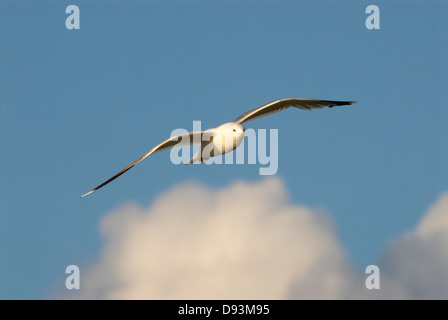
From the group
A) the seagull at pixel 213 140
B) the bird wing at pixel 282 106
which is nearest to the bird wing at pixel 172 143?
the seagull at pixel 213 140

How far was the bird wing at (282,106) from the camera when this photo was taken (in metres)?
13.3

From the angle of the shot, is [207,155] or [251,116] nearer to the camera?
[207,155]

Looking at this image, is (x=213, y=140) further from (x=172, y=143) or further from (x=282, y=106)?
(x=282, y=106)

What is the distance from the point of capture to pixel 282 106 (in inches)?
543

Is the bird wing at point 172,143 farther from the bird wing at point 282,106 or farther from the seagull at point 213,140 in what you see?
the bird wing at point 282,106

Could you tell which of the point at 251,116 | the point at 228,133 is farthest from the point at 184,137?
the point at 251,116

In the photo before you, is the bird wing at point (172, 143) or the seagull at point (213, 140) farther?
the seagull at point (213, 140)

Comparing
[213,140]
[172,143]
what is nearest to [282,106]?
[213,140]

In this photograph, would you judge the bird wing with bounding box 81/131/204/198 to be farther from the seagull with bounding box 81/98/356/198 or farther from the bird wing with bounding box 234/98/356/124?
the bird wing with bounding box 234/98/356/124

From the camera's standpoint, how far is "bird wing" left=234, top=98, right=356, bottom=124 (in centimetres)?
1327
